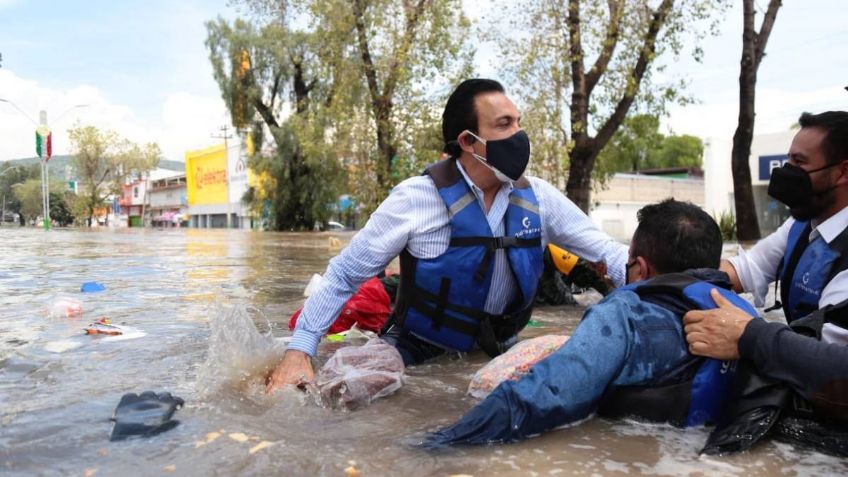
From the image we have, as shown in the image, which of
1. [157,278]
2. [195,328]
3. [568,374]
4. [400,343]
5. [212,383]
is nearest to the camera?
[568,374]

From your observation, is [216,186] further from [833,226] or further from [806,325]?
[806,325]

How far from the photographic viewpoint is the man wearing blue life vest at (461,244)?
3041 mm

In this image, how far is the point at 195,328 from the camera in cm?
479

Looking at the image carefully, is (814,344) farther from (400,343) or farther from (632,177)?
(632,177)

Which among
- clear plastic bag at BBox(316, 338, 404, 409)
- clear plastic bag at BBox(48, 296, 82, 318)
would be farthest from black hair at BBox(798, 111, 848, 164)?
clear plastic bag at BBox(48, 296, 82, 318)

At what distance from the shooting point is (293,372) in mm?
2896

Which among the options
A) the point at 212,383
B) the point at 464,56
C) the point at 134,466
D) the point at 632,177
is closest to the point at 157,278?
the point at 212,383

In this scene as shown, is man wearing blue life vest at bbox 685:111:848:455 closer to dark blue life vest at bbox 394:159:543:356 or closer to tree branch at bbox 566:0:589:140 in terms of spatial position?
dark blue life vest at bbox 394:159:543:356

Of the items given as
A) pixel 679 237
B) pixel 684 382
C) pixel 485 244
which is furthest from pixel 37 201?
pixel 684 382

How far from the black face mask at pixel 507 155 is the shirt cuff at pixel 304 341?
3.41 feet

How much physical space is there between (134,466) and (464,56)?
17823 mm

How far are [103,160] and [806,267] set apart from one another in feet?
228

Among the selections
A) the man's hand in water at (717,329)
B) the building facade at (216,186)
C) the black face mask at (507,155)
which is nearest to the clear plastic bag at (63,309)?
the black face mask at (507,155)

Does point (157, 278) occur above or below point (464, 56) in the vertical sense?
below
